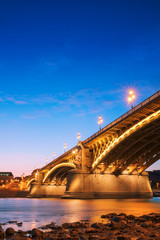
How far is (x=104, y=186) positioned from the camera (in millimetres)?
45406

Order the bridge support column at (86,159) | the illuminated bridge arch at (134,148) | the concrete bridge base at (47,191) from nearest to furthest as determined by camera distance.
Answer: the illuminated bridge arch at (134,148)
the bridge support column at (86,159)
the concrete bridge base at (47,191)

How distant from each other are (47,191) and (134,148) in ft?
169

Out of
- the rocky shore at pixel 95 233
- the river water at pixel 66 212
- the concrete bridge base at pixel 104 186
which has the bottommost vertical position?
the river water at pixel 66 212

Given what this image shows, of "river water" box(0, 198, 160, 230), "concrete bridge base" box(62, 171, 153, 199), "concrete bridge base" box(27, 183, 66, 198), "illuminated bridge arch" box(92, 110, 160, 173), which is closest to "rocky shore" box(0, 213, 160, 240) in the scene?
"river water" box(0, 198, 160, 230)

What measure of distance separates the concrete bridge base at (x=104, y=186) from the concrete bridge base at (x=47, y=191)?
38.5m

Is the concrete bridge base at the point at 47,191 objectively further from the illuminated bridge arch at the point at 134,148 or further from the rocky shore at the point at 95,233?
the rocky shore at the point at 95,233

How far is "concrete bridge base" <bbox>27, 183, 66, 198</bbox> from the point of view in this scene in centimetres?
8400

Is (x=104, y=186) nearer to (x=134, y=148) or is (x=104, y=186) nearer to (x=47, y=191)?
(x=134, y=148)

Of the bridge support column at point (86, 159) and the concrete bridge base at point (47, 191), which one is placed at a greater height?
the bridge support column at point (86, 159)

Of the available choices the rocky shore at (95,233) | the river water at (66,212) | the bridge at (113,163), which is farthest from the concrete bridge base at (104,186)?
the rocky shore at (95,233)

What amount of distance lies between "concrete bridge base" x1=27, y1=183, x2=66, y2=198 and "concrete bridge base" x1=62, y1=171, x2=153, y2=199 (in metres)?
38.5

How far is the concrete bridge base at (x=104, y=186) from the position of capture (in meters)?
44.7

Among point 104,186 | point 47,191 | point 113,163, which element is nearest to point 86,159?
point 113,163

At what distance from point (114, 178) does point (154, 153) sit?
8826 mm
